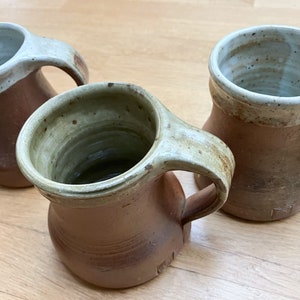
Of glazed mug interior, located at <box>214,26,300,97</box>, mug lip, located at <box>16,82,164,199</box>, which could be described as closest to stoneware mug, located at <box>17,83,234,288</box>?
mug lip, located at <box>16,82,164,199</box>

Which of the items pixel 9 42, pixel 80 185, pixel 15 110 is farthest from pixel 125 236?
pixel 9 42

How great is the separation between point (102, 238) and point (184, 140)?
0.13 m

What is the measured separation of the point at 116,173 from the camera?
52 centimetres

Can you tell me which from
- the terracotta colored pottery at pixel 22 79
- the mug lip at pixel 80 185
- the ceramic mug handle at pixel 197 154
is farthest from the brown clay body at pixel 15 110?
the ceramic mug handle at pixel 197 154

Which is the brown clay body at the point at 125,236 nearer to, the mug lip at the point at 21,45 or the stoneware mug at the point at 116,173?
the stoneware mug at the point at 116,173

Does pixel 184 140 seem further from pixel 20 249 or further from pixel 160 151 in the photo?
pixel 20 249

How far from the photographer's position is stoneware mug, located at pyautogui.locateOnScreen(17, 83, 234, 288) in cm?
39

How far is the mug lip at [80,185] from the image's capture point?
1.20ft

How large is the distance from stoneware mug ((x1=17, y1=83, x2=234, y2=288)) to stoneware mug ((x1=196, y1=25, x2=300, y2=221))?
0.17ft

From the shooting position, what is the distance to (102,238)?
1.44ft

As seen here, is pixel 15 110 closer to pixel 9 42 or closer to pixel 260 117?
pixel 9 42

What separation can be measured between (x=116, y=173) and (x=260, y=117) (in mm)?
177

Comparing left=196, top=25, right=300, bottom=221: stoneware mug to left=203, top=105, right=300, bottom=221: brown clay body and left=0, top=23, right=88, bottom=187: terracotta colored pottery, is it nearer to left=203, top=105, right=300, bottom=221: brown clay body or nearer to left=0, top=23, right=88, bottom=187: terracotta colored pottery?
left=203, top=105, right=300, bottom=221: brown clay body

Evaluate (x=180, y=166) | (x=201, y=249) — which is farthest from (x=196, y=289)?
(x=180, y=166)
